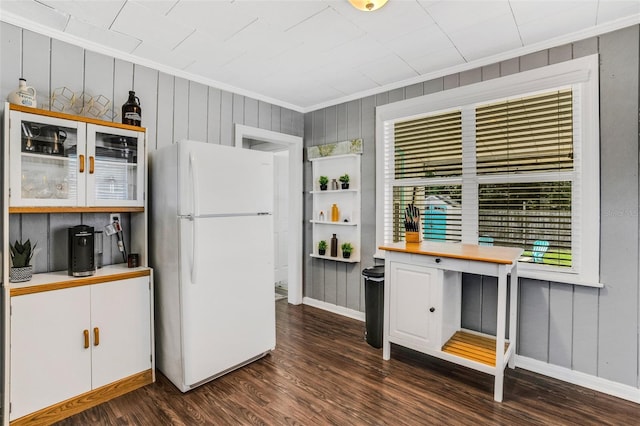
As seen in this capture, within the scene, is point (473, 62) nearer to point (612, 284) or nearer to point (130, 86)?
point (612, 284)

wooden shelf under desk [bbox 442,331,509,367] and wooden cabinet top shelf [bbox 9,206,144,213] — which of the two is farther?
wooden shelf under desk [bbox 442,331,509,367]

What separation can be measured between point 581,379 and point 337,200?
8.78 ft

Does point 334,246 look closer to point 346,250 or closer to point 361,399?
point 346,250

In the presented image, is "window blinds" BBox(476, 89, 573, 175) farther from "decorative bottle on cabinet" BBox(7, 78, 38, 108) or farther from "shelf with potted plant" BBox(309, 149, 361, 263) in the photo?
"decorative bottle on cabinet" BBox(7, 78, 38, 108)

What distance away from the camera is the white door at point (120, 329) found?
219 cm

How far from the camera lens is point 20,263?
6.72 ft

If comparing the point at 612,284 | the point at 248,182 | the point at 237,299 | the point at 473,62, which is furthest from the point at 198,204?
the point at 612,284

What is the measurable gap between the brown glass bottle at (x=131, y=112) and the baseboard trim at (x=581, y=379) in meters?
3.60

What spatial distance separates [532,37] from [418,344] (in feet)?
8.07

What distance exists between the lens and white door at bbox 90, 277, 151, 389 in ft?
7.17

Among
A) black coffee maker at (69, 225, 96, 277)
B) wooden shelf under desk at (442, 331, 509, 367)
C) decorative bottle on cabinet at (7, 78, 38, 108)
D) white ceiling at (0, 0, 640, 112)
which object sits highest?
white ceiling at (0, 0, 640, 112)

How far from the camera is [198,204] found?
2277 mm

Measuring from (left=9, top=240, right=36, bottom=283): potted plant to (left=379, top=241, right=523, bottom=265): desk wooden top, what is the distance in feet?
8.10

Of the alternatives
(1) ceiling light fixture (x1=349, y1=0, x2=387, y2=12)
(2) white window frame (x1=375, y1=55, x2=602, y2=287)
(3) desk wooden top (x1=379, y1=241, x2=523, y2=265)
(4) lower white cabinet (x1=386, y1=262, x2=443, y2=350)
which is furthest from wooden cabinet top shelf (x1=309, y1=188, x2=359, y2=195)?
(1) ceiling light fixture (x1=349, y1=0, x2=387, y2=12)
